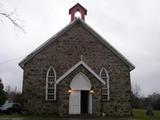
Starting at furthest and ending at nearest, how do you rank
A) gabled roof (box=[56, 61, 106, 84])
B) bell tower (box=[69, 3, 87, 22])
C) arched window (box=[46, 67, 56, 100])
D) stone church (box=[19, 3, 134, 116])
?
1. bell tower (box=[69, 3, 87, 22])
2. arched window (box=[46, 67, 56, 100])
3. stone church (box=[19, 3, 134, 116])
4. gabled roof (box=[56, 61, 106, 84])

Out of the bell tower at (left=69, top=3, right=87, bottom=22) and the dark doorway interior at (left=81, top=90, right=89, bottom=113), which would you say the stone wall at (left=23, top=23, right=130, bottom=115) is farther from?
the bell tower at (left=69, top=3, right=87, bottom=22)

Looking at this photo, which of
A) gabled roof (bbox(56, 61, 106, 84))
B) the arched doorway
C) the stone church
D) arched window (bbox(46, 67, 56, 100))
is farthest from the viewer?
arched window (bbox(46, 67, 56, 100))

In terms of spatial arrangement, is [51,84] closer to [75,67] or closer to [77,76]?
[77,76]

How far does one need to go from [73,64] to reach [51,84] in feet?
9.91

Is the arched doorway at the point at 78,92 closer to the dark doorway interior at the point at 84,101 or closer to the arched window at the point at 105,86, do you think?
the dark doorway interior at the point at 84,101

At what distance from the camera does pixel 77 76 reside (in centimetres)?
2461

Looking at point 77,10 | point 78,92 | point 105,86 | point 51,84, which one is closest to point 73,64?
point 51,84

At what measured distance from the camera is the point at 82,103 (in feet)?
87.2

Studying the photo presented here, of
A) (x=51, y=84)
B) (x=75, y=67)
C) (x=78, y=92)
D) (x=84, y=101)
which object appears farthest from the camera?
(x=84, y=101)

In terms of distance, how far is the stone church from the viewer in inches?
952

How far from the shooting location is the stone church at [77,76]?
2417 centimetres

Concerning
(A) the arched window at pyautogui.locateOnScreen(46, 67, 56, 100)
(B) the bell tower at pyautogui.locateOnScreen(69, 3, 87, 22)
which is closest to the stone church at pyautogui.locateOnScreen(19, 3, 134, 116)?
(A) the arched window at pyautogui.locateOnScreen(46, 67, 56, 100)

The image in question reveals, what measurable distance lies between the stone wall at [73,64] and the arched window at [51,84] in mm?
366

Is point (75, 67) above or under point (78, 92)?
above
